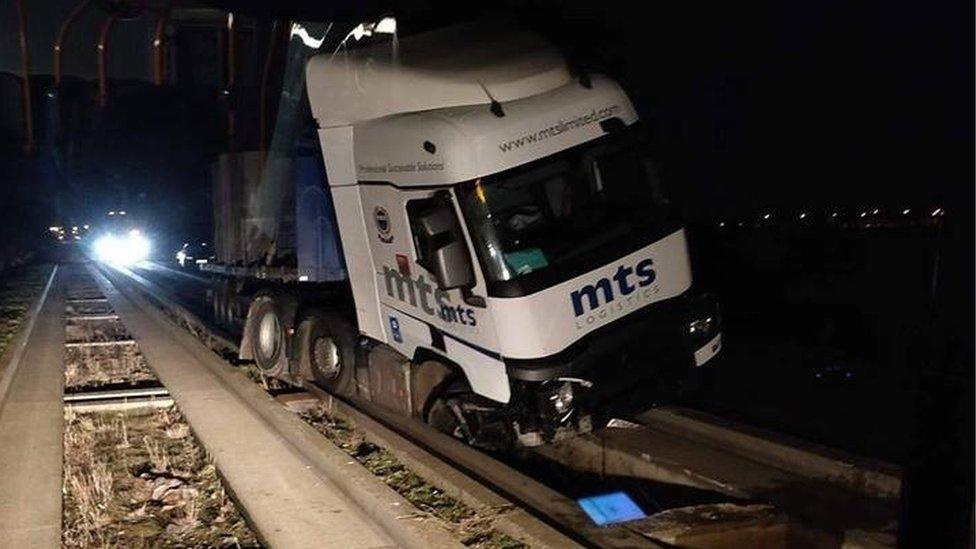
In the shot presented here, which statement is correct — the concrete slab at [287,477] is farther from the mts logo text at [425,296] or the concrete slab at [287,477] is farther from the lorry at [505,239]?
the mts logo text at [425,296]

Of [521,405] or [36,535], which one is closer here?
[36,535]

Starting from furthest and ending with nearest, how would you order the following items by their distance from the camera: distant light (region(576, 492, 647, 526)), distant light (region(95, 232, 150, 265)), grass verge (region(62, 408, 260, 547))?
distant light (region(95, 232, 150, 265))
distant light (region(576, 492, 647, 526))
grass verge (region(62, 408, 260, 547))

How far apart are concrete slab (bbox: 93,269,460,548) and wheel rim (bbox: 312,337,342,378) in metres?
0.63

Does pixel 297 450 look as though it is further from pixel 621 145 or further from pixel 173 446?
pixel 621 145

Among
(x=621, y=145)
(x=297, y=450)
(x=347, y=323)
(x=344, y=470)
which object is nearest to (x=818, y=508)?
(x=621, y=145)

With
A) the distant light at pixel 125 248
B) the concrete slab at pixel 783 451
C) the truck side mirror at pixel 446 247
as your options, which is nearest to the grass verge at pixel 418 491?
the truck side mirror at pixel 446 247

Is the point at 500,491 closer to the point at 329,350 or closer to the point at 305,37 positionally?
the point at 329,350

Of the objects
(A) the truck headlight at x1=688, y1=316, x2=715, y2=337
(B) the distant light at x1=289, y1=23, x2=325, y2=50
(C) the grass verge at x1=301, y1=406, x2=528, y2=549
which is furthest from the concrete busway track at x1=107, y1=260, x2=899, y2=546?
(B) the distant light at x1=289, y1=23, x2=325, y2=50

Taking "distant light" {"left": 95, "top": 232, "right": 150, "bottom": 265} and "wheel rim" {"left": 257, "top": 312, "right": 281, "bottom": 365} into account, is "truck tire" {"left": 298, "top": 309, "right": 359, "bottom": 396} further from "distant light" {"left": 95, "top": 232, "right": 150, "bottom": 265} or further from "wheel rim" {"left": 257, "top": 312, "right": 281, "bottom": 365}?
"distant light" {"left": 95, "top": 232, "right": 150, "bottom": 265}

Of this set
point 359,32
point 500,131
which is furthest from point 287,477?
point 359,32

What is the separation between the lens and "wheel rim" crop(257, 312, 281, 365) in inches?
379

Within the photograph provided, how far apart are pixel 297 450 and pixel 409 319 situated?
4.57ft

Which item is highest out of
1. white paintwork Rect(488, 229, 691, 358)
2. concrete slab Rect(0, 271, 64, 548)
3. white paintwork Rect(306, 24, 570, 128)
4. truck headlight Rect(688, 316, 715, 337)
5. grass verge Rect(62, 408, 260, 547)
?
white paintwork Rect(306, 24, 570, 128)

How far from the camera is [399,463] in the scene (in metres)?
6.50
